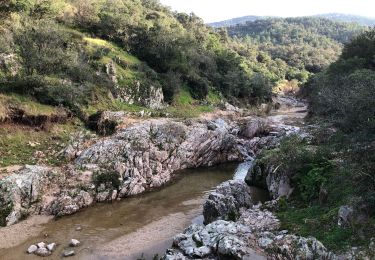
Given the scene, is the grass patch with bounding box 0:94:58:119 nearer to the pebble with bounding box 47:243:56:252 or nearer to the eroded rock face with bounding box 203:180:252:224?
the pebble with bounding box 47:243:56:252

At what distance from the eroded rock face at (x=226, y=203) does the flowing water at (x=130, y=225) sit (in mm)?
1964

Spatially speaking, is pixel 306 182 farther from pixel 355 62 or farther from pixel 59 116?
pixel 355 62

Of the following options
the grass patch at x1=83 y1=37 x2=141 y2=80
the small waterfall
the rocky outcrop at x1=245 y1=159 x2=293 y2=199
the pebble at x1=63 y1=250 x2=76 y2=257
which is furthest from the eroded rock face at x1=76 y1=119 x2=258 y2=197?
the grass patch at x1=83 y1=37 x2=141 y2=80

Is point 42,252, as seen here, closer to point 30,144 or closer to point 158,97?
point 30,144

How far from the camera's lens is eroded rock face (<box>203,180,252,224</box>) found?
2656cm

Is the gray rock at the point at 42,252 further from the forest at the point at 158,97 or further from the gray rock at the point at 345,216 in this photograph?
the gray rock at the point at 345,216

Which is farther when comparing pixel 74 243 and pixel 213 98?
pixel 213 98

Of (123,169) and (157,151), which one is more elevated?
(157,151)

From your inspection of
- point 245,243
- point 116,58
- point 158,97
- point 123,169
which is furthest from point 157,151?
point 116,58

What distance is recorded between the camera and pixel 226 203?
89.4ft

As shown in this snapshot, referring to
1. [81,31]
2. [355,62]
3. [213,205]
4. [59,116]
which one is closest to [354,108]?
[213,205]

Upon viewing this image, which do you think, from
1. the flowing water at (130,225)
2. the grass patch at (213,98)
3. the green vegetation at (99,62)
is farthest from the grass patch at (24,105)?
the grass patch at (213,98)

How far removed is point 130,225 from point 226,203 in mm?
→ 7144

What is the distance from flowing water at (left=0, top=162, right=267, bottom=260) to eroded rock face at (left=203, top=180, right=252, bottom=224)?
1964 millimetres
